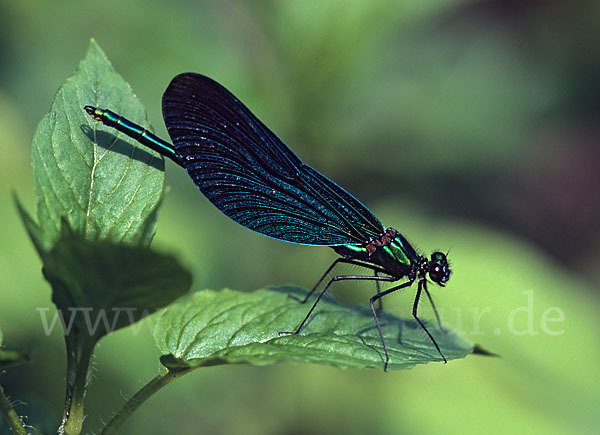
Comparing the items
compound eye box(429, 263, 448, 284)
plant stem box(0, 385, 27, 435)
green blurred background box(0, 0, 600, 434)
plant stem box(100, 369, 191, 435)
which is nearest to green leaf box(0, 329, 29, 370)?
plant stem box(0, 385, 27, 435)

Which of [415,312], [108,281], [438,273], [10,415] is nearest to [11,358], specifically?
[10,415]

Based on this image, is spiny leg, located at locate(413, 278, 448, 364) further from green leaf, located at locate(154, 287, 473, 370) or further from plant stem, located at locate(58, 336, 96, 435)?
plant stem, located at locate(58, 336, 96, 435)

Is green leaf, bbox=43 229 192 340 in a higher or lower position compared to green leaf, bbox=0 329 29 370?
higher

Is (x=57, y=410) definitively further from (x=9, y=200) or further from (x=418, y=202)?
(x=418, y=202)

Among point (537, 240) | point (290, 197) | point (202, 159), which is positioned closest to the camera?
point (202, 159)

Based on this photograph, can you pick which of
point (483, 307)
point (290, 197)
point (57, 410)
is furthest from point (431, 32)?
point (57, 410)
